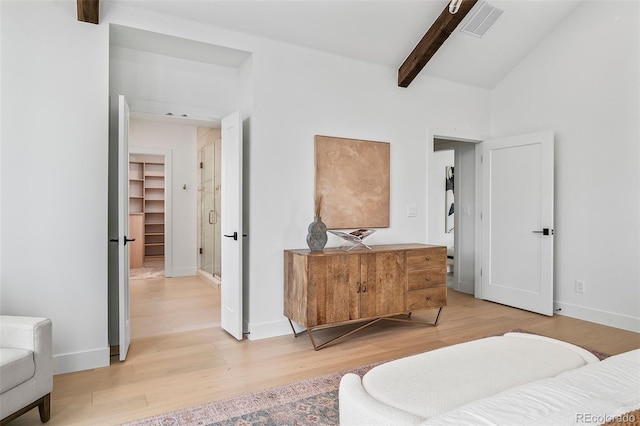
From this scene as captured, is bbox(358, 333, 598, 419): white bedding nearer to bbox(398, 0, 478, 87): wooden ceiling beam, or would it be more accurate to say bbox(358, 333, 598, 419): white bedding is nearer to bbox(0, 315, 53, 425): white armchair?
bbox(0, 315, 53, 425): white armchair

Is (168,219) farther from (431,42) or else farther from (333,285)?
(431,42)

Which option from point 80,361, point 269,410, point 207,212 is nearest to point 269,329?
point 269,410

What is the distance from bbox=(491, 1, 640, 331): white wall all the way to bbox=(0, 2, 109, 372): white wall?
4.52 meters

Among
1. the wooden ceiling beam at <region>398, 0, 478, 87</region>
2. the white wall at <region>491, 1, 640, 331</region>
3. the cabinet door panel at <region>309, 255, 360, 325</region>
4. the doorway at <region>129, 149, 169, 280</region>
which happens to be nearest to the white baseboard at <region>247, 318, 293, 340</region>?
the cabinet door panel at <region>309, 255, 360, 325</region>

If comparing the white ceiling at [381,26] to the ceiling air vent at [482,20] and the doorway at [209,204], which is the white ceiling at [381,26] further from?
the doorway at [209,204]

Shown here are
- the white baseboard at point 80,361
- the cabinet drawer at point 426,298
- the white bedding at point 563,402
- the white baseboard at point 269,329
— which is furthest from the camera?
the cabinet drawer at point 426,298

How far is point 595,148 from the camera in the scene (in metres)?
4.05

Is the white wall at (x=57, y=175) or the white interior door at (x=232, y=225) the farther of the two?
the white interior door at (x=232, y=225)

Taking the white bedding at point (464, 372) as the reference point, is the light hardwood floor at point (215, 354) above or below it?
below

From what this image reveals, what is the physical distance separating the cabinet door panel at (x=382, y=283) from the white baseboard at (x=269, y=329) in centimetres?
75

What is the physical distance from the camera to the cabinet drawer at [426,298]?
3736 millimetres

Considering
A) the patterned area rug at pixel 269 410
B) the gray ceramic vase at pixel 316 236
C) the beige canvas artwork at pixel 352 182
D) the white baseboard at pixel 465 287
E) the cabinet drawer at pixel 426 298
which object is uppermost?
the beige canvas artwork at pixel 352 182

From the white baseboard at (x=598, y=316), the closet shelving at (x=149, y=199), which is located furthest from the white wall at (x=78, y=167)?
the closet shelving at (x=149, y=199)

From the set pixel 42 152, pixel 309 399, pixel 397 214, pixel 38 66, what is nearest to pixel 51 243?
pixel 42 152
